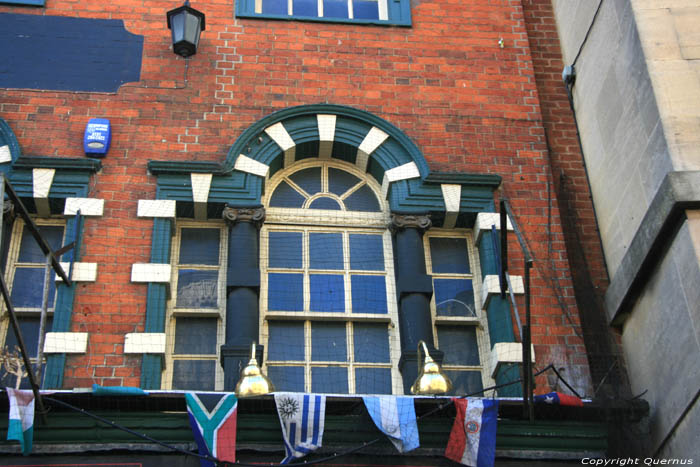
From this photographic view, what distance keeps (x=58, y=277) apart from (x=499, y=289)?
438cm

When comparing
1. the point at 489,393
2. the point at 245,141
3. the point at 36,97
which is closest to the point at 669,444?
the point at 489,393

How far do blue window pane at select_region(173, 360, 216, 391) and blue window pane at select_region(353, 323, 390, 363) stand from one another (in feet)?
4.75

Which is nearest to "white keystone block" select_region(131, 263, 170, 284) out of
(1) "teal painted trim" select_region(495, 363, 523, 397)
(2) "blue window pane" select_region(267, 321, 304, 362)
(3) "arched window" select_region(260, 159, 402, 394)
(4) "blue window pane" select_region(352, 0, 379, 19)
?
(3) "arched window" select_region(260, 159, 402, 394)

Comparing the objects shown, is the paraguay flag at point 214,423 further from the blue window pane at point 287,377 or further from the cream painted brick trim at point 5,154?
the cream painted brick trim at point 5,154

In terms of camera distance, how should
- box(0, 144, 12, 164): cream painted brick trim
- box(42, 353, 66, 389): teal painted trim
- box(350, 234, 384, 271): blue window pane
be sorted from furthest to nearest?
box(350, 234, 384, 271): blue window pane < box(0, 144, 12, 164): cream painted brick trim < box(42, 353, 66, 389): teal painted trim

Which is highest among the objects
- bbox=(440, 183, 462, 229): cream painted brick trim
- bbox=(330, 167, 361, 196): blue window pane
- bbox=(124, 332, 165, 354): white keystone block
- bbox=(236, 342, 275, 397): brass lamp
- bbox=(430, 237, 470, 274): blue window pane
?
bbox=(330, 167, 361, 196): blue window pane

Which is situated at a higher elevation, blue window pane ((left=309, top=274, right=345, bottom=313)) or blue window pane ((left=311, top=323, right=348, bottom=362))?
blue window pane ((left=309, top=274, right=345, bottom=313))

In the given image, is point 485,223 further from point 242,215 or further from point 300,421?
point 300,421

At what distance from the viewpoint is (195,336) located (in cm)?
1011

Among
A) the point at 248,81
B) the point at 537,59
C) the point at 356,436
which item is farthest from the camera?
the point at 537,59

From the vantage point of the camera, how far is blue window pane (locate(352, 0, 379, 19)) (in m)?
12.5

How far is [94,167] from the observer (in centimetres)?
1059

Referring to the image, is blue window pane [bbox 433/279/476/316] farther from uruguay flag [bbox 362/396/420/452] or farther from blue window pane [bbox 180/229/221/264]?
blue window pane [bbox 180/229/221/264]

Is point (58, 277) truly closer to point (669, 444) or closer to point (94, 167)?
point (94, 167)
